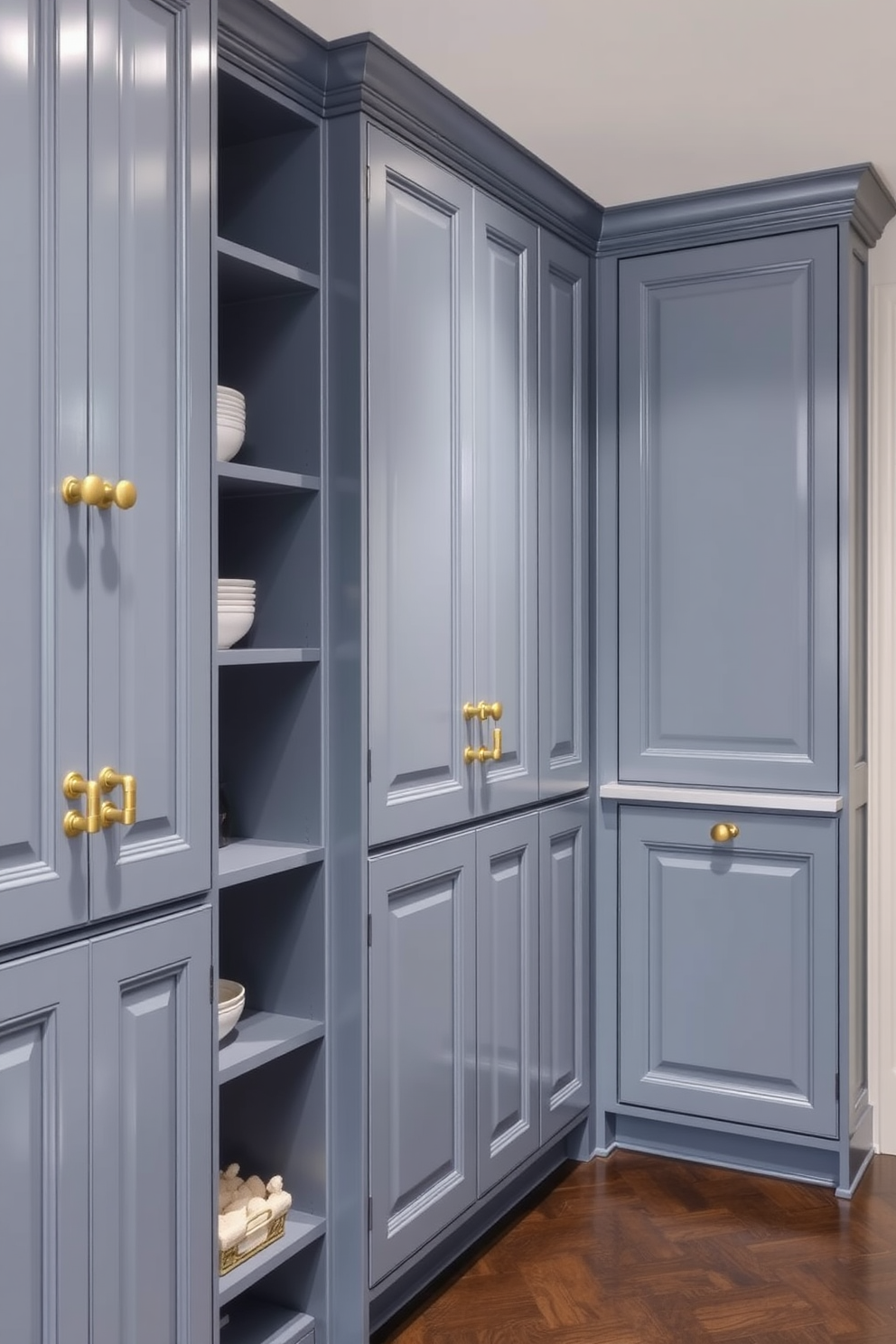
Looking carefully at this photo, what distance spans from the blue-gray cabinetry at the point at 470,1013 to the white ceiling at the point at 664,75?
1493 millimetres

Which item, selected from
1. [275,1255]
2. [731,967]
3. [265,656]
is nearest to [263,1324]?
[275,1255]

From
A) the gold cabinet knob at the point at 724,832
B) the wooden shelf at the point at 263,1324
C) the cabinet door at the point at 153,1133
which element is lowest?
the wooden shelf at the point at 263,1324

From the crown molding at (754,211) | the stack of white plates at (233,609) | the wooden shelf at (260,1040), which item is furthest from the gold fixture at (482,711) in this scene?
the crown molding at (754,211)

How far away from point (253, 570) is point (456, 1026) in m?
1.02

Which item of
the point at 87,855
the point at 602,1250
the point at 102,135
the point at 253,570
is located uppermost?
the point at 102,135

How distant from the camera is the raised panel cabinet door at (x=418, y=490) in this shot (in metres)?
2.29

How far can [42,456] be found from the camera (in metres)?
1.58

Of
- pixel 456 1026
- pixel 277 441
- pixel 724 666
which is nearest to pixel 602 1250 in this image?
pixel 456 1026

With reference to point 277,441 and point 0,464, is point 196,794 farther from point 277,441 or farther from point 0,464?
point 277,441

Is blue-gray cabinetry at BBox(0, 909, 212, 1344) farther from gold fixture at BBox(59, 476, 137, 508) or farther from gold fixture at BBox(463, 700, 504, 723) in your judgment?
gold fixture at BBox(463, 700, 504, 723)

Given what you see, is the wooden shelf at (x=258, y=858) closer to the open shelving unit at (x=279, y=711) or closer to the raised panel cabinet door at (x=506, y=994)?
the open shelving unit at (x=279, y=711)

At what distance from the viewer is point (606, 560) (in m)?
3.30

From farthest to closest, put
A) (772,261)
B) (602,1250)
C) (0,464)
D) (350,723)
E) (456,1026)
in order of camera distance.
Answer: (772,261)
(602,1250)
(456,1026)
(350,723)
(0,464)

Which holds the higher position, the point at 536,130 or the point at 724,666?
the point at 536,130
